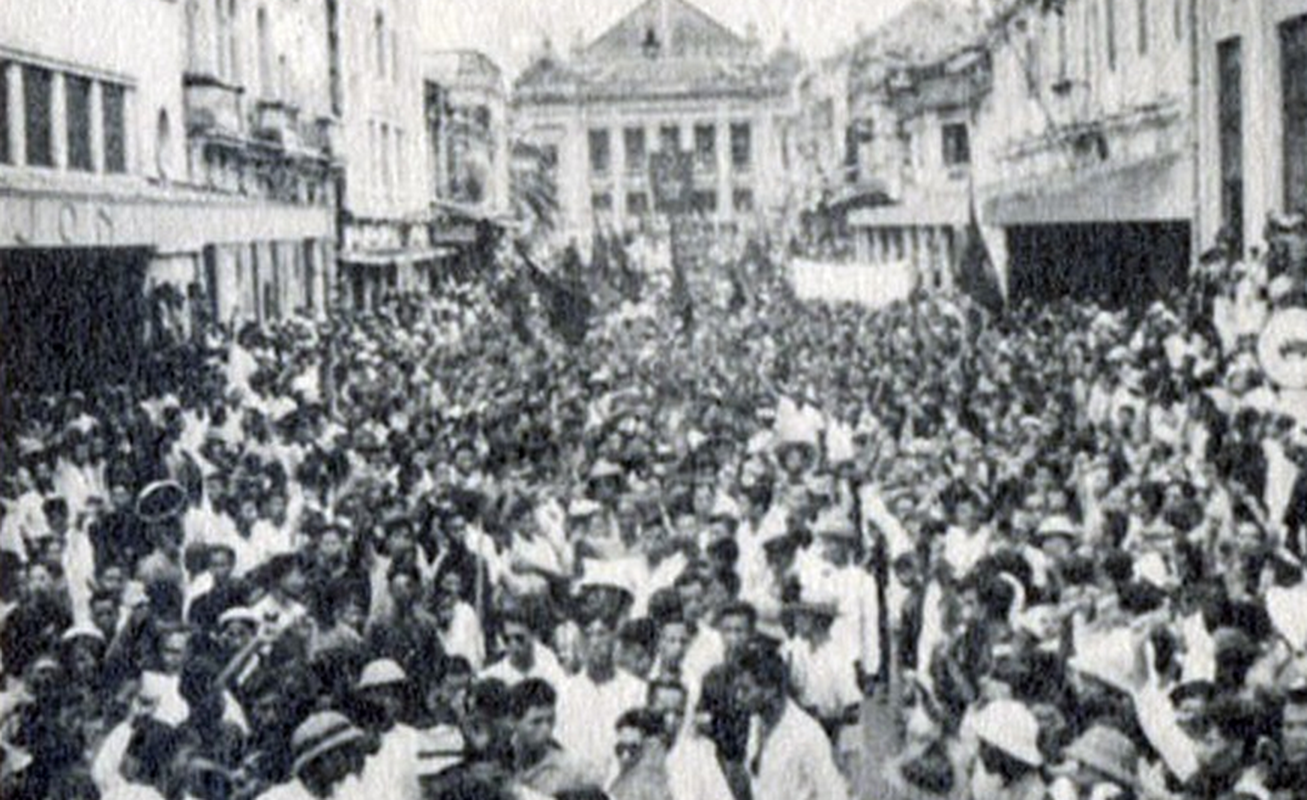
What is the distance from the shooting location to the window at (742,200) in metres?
104

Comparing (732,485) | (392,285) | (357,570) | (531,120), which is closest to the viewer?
(357,570)

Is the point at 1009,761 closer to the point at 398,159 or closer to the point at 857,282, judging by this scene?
the point at 857,282

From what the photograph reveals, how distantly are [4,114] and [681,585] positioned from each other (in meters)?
12.2

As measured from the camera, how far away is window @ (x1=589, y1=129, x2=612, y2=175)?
10131 centimetres

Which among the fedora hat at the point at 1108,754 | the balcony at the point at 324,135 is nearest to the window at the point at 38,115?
the balcony at the point at 324,135

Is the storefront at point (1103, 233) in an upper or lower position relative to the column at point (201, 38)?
lower

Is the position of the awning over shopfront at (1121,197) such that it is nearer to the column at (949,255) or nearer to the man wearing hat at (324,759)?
the column at (949,255)

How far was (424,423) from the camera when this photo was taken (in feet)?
49.6

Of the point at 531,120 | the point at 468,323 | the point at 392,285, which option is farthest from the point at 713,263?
the point at 531,120

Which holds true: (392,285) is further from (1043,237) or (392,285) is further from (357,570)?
(357,570)

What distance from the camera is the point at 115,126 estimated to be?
21.8 m

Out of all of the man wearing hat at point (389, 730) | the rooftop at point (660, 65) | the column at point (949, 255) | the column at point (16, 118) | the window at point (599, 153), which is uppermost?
the rooftop at point (660, 65)

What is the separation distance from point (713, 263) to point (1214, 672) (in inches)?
1575

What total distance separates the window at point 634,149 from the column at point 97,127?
3156 inches
